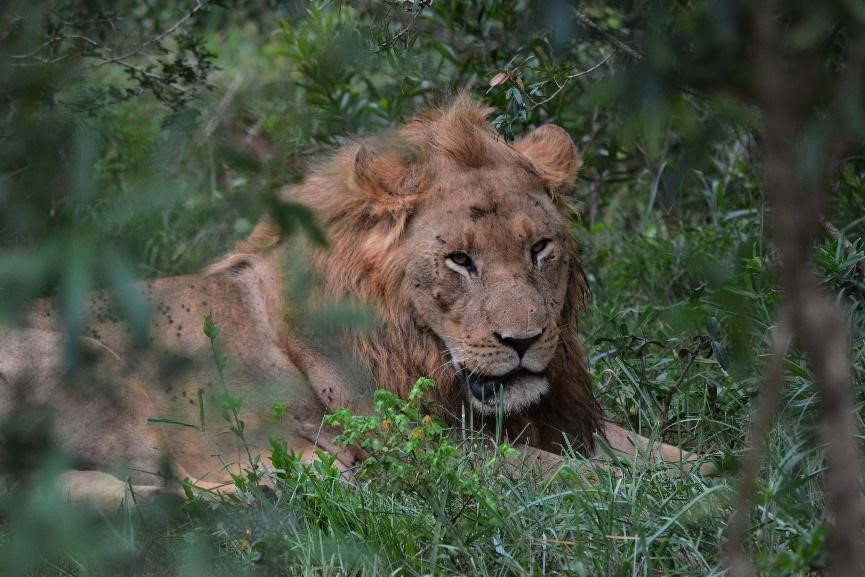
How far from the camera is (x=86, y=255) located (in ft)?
5.94

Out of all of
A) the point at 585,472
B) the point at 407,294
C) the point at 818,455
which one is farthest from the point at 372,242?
the point at 818,455

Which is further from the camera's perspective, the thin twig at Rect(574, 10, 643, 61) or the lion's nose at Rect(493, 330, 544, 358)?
the lion's nose at Rect(493, 330, 544, 358)

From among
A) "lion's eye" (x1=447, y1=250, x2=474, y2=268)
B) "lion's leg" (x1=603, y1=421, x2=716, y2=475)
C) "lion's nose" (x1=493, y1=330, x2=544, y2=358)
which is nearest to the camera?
"lion's leg" (x1=603, y1=421, x2=716, y2=475)

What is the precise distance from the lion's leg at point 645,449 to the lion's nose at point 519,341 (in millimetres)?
442

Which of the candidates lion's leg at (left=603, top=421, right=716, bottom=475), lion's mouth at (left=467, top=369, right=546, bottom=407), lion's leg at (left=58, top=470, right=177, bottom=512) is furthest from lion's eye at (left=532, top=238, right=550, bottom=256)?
lion's leg at (left=58, top=470, right=177, bottom=512)

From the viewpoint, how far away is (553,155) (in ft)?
16.5

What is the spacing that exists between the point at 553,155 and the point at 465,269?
0.85 metres

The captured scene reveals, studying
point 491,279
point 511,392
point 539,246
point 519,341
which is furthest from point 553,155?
point 511,392

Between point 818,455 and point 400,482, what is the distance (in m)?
1.21

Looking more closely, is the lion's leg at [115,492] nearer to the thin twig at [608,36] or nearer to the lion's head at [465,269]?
the lion's head at [465,269]

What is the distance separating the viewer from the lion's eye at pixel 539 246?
453 cm

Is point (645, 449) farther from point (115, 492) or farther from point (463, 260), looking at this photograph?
point (115, 492)

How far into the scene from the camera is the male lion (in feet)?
14.3

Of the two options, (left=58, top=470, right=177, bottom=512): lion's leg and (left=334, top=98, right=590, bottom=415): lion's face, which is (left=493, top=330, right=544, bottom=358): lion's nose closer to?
(left=334, top=98, right=590, bottom=415): lion's face
